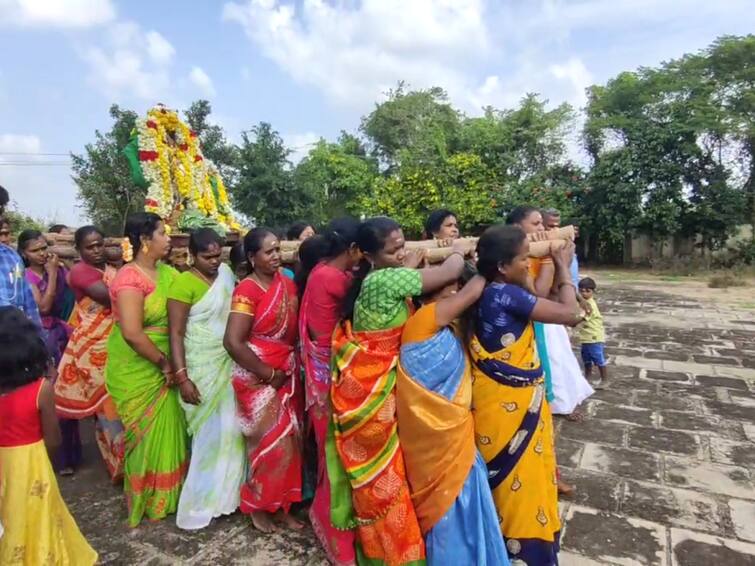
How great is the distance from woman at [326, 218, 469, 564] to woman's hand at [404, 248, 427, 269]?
19cm

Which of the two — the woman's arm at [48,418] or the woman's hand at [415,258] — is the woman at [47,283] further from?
the woman's hand at [415,258]

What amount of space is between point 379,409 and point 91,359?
8.46 feet

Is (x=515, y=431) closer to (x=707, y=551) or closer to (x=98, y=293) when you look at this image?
(x=707, y=551)

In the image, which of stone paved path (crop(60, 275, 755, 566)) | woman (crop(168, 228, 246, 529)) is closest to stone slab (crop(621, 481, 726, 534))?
stone paved path (crop(60, 275, 755, 566))

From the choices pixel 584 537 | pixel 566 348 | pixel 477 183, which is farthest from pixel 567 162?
pixel 584 537

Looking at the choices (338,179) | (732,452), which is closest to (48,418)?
(732,452)

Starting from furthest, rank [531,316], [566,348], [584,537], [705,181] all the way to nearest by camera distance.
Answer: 1. [705,181]
2. [566,348]
3. [584,537]
4. [531,316]

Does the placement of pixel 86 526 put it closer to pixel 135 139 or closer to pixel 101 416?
pixel 101 416

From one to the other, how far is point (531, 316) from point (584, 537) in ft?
4.81

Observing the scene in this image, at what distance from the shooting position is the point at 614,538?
2939 millimetres

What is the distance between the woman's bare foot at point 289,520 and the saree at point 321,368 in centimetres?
15

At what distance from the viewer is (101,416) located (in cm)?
387

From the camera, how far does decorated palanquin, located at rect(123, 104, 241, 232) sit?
561 cm

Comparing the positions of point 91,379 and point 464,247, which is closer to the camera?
point 464,247
